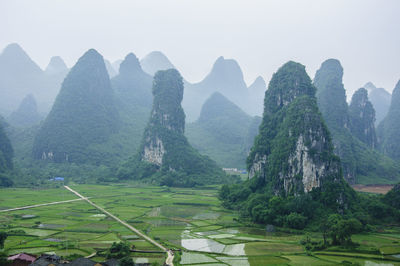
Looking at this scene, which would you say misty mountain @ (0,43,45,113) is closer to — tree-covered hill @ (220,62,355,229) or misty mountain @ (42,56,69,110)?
misty mountain @ (42,56,69,110)

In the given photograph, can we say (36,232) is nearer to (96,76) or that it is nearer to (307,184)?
(307,184)

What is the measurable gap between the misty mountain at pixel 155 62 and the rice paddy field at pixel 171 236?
5035 inches

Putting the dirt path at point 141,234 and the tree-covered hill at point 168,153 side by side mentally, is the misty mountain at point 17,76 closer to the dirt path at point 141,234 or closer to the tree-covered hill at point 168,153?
the tree-covered hill at point 168,153

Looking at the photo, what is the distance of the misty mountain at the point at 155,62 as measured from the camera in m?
170

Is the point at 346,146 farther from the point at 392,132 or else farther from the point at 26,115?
the point at 26,115

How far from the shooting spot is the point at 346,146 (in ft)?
225

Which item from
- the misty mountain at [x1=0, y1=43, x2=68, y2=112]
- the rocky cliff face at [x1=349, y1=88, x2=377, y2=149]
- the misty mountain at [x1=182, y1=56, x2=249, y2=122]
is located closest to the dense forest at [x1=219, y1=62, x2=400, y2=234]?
the rocky cliff face at [x1=349, y1=88, x2=377, y2=149]

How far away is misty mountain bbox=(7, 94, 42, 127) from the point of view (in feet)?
339

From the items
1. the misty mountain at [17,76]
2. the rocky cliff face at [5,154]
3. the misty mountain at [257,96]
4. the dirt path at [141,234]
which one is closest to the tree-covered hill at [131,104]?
the rocky cliff face at [5,154]

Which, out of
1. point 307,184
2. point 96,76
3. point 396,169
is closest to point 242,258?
point 307,184

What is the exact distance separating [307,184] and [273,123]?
12014mm

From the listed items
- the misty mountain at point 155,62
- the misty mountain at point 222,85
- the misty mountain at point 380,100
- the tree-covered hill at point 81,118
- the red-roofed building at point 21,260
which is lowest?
the red-roofed building at point 21,260

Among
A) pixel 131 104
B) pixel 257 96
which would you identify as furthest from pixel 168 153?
pixel 257 96

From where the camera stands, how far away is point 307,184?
124 feet
